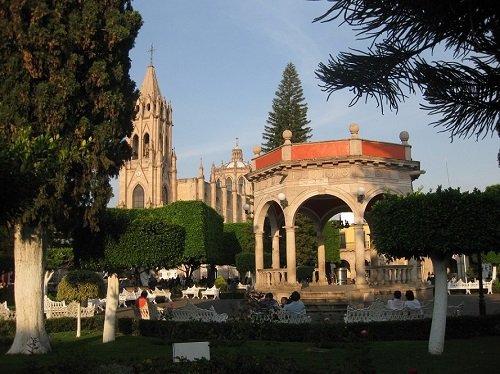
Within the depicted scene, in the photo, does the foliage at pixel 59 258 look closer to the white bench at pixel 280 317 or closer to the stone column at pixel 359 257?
the stone column at pixel 359 257

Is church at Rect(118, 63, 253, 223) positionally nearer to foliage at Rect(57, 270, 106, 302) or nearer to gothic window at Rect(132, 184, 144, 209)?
gothic window at Rect(132, 184, 144, 209)

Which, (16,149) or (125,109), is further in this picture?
(125,109)

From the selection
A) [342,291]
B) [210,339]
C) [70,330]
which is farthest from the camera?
[342,291]

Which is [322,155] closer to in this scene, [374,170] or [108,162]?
[374,170]

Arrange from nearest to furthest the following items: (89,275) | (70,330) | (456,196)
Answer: (456,196) < (70,330) < (89,275)

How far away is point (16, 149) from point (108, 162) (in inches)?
127

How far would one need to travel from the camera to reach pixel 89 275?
24953 millimetres

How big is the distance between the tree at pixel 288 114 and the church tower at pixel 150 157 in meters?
36.4

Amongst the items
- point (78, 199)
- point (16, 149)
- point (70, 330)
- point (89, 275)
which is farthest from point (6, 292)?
point (16, 149)

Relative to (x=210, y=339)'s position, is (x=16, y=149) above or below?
above

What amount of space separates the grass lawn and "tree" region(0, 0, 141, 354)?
2.06m

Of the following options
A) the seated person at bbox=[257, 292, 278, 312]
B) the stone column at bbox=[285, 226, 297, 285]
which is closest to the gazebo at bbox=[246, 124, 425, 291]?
the stone column at bbox=[285, 226, 297, 285]

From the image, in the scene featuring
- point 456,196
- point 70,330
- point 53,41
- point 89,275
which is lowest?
point 70,330

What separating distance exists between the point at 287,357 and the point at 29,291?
20.1ft
